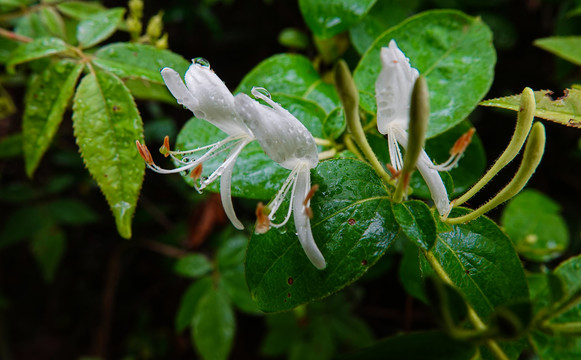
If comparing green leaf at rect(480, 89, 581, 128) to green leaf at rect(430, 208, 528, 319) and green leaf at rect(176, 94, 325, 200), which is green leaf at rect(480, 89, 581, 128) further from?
green leaf at rect(176, 94, 325, 200)

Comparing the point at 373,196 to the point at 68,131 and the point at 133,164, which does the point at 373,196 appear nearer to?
the point at 133,164

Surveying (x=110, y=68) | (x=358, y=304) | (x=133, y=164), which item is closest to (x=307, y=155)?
(x=133, y=164)

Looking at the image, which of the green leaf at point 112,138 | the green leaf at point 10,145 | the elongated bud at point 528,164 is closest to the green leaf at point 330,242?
the elongated bud at point 528,164

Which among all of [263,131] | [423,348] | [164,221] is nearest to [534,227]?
[423,348]

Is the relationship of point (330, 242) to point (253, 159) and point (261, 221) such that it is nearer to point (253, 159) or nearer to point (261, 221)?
point (261, 221)

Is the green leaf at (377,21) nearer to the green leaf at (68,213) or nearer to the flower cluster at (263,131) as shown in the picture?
the flower cluster at (263,131)
